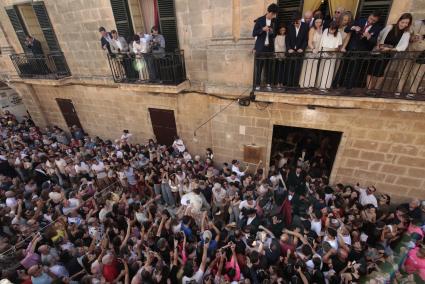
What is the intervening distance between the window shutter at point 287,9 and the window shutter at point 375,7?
1258mm

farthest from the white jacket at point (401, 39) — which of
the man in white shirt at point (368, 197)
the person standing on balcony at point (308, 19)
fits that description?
the man in white shirt at point (368, 197)

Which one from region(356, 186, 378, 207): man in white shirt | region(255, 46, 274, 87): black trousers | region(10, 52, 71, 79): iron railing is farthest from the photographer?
region(10, 52, 71, 79): iron railing

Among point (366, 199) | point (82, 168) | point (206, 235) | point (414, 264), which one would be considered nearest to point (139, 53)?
point (82, 168)

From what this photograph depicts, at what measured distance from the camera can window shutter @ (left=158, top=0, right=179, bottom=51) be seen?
697 cm

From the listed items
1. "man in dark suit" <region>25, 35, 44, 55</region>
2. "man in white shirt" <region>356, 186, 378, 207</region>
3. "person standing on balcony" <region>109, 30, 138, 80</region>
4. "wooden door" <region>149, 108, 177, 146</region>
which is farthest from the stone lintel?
"man in dark suit" <region>25, 35, 44, 55</region>

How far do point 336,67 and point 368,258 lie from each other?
413 cm

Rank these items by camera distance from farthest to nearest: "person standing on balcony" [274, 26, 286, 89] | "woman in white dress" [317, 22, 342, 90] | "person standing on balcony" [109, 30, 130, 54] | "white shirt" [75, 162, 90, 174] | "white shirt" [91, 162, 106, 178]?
"white shirt" [75, 162, 90, 174], "white shirt" [91, 162, 106, 178], "person standing on balcony" [109, 30, 130, 54], "person standing on balcony" [274, 26, 286, 89], "woman in white dress" [317, 22, 342, 90]

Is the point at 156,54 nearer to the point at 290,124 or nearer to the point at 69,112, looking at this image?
the point at 290,124

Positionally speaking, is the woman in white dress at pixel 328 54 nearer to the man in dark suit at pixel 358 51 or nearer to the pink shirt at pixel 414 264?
the man in dark suit at pixel 358 51

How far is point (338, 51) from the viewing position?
5012 mm

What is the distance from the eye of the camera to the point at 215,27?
20.4 ft

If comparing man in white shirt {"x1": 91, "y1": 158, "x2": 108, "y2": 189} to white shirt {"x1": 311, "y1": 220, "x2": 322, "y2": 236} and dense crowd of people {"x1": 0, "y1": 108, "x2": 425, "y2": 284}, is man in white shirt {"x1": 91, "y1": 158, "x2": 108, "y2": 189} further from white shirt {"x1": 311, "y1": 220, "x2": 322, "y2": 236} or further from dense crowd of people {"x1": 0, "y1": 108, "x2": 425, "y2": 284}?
white shirt {"x1": 311, "y1": 220, "x2": 322, "y2": 236}

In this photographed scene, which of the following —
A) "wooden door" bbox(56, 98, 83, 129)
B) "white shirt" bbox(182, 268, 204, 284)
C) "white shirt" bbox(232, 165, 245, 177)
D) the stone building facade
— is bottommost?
"white shirt" bbox(182, 268, 204, 284)

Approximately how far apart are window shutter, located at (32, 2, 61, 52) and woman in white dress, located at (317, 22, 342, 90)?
31.4 ft
